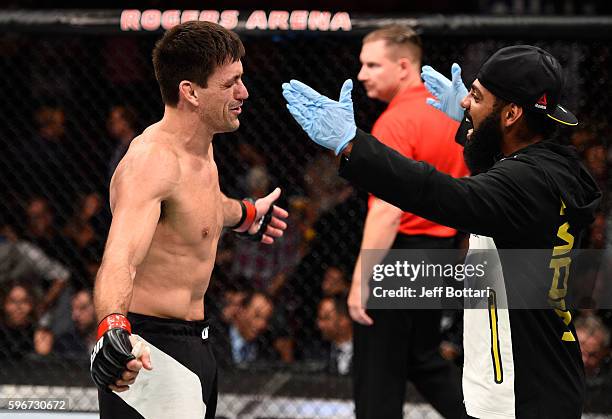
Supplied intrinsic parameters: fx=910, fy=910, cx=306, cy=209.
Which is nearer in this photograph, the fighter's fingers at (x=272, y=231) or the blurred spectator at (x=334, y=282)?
the fighter's fingers at (x=272, y=231)

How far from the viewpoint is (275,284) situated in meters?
4.13

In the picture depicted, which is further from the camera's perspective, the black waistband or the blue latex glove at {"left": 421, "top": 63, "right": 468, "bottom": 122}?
the blue latex glove at {"left": 421, "top": 63, "right": 468, "bottom": 122}

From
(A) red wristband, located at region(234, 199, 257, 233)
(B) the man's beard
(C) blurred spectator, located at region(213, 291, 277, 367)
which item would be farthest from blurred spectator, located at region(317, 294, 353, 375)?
(B) the man's beard

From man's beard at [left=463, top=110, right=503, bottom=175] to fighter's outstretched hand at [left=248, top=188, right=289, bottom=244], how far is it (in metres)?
0.85

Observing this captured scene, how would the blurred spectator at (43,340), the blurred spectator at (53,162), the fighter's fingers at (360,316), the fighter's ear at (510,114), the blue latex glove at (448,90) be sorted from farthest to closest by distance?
the blurred spectator at (53,162)
the blurred spectator at (43,340)
the fighter's fingers at (360,316)
the blue latex glove at (448,90)
the fighter's ear at (510,114)

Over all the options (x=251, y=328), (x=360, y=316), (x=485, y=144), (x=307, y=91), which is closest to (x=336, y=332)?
(x=251, y=328)

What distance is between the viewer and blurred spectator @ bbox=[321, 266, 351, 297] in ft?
13.1

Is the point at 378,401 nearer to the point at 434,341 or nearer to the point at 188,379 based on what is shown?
the point at 434,341

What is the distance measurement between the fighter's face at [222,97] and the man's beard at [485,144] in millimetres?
613

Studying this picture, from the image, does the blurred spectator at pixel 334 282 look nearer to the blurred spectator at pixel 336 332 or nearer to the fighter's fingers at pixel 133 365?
the blurred spectator at pixel 336 332

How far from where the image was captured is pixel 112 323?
74.0 inches

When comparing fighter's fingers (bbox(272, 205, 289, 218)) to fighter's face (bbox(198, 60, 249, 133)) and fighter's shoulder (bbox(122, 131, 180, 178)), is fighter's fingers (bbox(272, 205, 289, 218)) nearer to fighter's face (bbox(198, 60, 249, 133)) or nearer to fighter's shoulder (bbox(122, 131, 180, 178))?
fighter's face (bbox(198, 60, 249, 133))

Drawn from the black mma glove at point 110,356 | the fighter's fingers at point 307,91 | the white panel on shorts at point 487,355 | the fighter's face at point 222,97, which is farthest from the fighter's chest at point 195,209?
the white panel on shorts at point 487,355

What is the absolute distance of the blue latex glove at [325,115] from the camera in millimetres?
1693
